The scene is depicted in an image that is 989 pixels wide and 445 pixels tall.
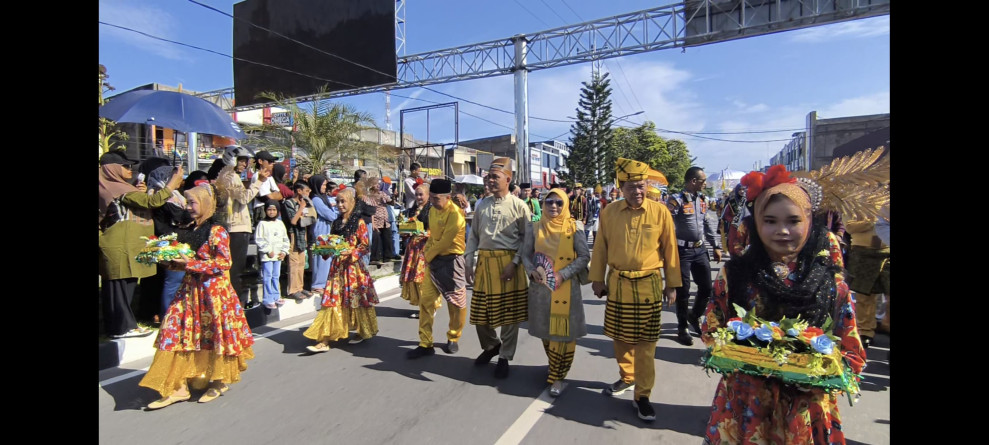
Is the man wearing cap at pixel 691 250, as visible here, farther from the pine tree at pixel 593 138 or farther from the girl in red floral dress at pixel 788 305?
the pine tree at pixel 593 138

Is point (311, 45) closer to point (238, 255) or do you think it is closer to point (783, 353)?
point (238, 255)

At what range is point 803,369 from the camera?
6.35ft

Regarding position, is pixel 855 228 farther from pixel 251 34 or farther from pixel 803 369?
pixel 251 34

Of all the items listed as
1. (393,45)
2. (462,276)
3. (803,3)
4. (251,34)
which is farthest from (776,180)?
(251,34)

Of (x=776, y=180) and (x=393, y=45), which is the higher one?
(x=393, y=45)

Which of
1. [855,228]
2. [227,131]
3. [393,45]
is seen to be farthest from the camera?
[393,45]

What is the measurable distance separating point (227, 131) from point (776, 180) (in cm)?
766

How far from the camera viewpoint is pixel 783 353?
6.42 ft

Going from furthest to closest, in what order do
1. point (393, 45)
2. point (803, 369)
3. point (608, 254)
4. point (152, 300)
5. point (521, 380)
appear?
1. point (393, 45)
2. point (152, 300)
3. point (521, 380)
4. point (608, 254)
5. point (803, 369)

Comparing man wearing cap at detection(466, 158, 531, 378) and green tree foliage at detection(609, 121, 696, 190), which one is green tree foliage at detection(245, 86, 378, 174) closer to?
man wearing cap at detection(466, 158, 531, 378)

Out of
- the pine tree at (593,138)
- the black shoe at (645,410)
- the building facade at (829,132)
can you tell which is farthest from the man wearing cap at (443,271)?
the building facade at (829,132)

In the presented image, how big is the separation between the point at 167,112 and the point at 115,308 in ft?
10.4

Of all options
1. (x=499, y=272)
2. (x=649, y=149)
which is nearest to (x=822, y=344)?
(x=499, y=272)
